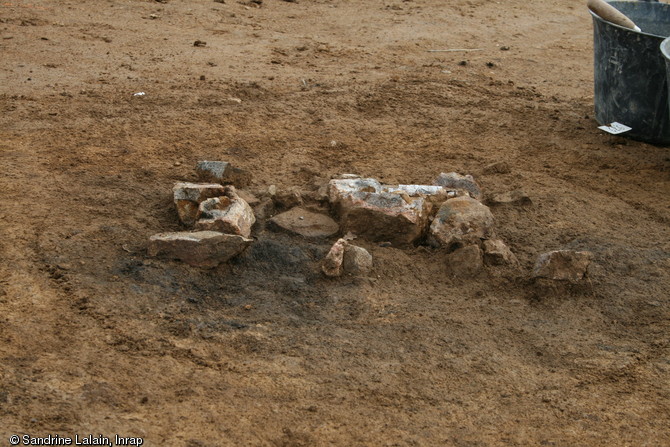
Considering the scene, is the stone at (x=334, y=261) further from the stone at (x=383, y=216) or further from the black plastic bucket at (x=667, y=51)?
the black plastic bucket at (x=667, y=51)

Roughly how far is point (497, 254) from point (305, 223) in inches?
39.4

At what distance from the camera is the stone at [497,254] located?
12.6 feet

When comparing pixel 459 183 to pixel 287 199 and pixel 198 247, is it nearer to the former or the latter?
pixel 287 199

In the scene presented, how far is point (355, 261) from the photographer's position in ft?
12.2

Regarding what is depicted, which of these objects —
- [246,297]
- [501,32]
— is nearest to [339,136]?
[246,297]

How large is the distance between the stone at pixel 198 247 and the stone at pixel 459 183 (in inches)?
53.7

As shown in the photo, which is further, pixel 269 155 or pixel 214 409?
pixel 269 155

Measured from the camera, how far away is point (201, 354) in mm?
3082

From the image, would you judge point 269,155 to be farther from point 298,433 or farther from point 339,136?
point 298,433

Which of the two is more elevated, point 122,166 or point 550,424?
point 122,166

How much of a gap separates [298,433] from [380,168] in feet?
8.08

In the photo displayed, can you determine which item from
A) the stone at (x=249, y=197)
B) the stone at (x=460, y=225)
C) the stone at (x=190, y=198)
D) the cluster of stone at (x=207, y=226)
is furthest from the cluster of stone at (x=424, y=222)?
the stone at (x=190, y=198)

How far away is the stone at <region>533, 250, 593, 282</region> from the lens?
3.69 m

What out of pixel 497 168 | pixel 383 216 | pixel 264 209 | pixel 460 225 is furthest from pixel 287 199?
pixel 497 168
